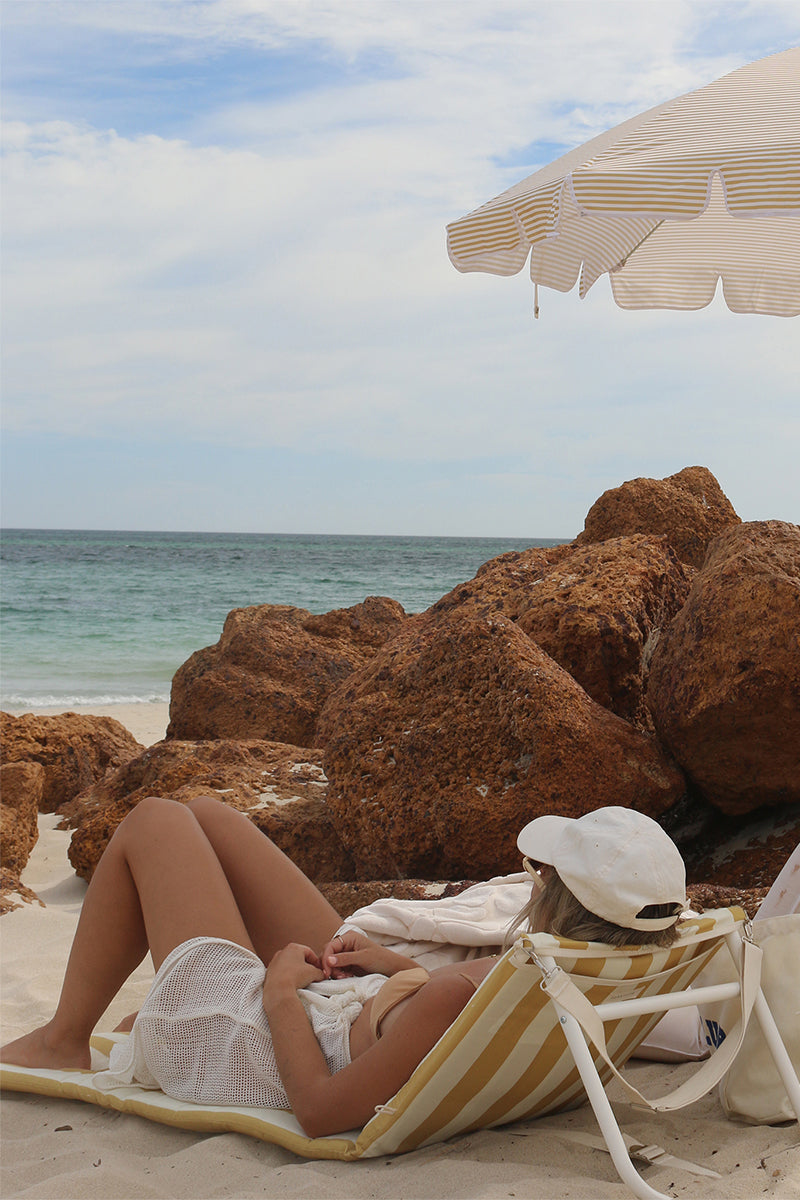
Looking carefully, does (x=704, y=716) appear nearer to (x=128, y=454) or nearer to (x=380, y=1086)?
(x=380, y=1086)

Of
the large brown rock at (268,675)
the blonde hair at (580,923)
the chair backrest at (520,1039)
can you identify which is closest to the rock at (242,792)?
the large brown rock at (268,675)

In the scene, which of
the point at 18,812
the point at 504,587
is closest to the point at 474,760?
the point at 504,587

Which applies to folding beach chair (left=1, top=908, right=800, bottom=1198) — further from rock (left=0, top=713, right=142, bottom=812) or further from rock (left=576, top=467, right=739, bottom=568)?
rock (left=0, top=713, right=142, bottom=812)

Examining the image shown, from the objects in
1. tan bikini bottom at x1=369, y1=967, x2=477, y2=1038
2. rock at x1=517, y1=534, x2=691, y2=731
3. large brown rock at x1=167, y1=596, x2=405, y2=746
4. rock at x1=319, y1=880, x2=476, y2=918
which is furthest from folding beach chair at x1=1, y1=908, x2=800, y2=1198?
large brown rock at x1=167, y1=596, x2=405, y2=746

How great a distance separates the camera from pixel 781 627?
11.5 ft

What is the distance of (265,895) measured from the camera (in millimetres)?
2717

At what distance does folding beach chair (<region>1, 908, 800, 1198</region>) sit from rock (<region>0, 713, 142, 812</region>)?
455 centimetres

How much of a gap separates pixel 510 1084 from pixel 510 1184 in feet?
0.64

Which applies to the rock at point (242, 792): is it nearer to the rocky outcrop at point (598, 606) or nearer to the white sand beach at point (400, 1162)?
the rocky outcrop at point (598, 606)

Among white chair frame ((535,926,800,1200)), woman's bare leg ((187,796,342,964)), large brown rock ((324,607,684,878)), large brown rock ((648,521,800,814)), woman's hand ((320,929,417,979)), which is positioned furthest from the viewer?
large brown rock ((324,607,684,878))

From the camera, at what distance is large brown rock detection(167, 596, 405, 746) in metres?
6.39

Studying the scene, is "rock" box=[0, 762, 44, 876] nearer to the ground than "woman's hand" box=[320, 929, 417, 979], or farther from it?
nearer to the ground

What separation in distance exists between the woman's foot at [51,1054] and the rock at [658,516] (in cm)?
384

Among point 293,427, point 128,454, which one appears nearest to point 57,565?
point 128,454
